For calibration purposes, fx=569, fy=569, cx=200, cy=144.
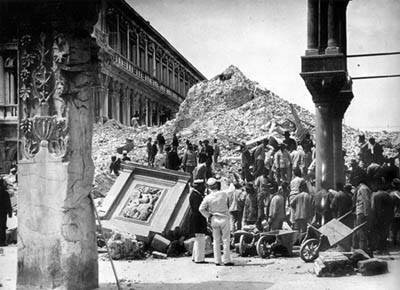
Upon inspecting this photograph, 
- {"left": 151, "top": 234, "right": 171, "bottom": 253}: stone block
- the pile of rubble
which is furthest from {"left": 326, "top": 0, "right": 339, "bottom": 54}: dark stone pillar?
the pile of rubble

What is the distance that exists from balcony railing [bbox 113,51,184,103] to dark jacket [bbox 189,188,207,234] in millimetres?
23719

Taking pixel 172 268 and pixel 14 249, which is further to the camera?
pixel 14 249

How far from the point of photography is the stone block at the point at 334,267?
8.09 m

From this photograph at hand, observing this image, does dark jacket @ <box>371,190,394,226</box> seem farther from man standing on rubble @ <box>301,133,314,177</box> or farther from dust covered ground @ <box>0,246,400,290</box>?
man standing on rubble @ <box>301,133,314,177</box>

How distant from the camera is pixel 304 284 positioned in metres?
7.64

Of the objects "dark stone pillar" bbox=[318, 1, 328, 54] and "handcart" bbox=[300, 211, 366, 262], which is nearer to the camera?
"handcart" bbox=[300, 211, 366, 262]

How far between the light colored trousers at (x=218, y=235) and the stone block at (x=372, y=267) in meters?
2.39

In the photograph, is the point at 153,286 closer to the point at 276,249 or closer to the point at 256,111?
the point at 276,249

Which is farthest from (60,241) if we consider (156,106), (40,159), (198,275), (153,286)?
(156,106)

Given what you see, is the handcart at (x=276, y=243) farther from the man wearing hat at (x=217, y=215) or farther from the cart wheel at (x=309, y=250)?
the man wearing hat at (x=217, y=215)

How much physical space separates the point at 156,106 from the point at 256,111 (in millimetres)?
12612

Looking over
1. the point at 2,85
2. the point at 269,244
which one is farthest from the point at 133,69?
the point at 269,244

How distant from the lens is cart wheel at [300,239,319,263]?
959 cm

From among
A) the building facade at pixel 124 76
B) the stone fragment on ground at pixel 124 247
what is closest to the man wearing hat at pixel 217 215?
the stone fragment on ground at pixel 124 247
